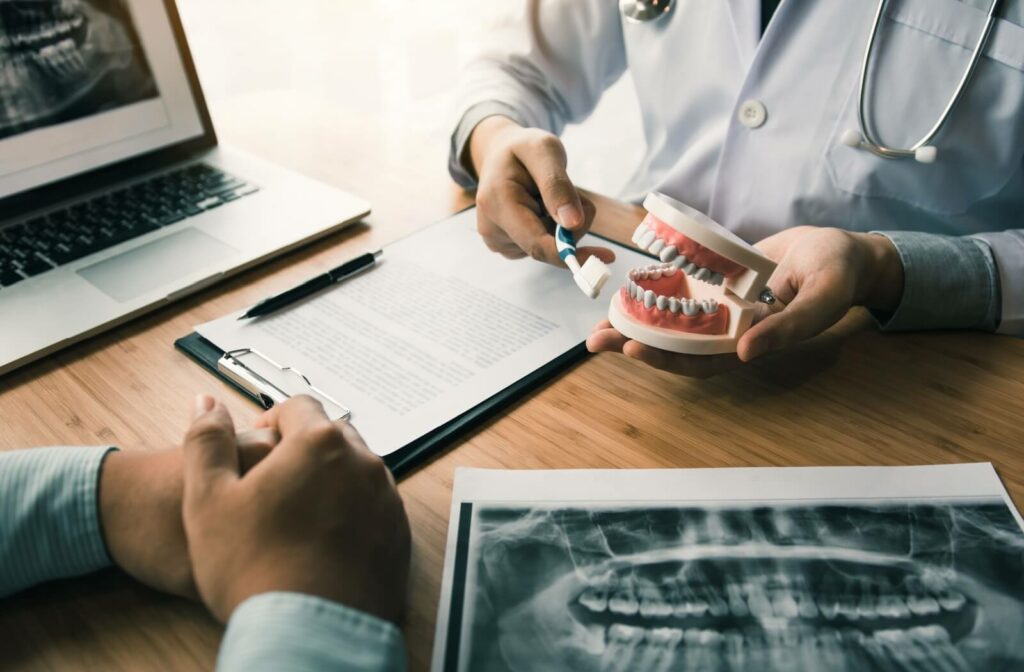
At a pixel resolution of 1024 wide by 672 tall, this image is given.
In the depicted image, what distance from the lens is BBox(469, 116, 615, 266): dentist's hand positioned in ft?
2.37

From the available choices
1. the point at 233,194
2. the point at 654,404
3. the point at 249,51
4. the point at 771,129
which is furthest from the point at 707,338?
the point at 249,51

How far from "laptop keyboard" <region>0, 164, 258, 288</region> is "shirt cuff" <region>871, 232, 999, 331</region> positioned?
2.41ft

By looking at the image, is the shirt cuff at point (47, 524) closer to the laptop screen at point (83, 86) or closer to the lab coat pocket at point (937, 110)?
the laptop screen at point (83, 86)

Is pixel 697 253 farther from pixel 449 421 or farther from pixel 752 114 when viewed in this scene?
pixel 752 114

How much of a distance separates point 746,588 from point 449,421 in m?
0.25

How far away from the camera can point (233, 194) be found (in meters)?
0.91

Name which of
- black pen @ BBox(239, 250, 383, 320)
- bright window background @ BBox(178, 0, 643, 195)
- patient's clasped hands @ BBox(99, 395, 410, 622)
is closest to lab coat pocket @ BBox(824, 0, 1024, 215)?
black pen @ BBox(239, 250, 383, 320)

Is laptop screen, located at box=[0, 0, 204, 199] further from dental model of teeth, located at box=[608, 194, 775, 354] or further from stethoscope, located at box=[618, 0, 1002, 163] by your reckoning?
stethoscope, located at box=[618, 0, 1002, 163]

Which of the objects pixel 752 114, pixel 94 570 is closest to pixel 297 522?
pixel 94 570

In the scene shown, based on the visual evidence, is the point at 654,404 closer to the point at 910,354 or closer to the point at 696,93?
the point at 910,354

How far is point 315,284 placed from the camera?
0.75m

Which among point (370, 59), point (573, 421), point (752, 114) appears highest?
point (752, 114)

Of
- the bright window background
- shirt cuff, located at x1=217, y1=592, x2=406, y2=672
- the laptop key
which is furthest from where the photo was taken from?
the bright window background

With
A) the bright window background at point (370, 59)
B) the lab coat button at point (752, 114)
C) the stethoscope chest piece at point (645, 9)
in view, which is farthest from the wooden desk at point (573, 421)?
the bright window background at point (370, 59)
